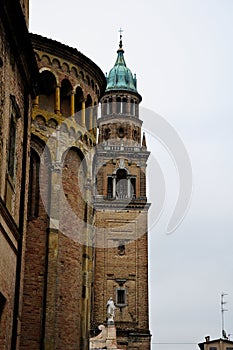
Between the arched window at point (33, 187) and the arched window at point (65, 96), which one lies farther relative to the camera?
the arched window at point (65, 96)

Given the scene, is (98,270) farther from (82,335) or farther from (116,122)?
(82,335)

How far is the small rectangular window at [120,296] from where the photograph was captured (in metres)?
52.8

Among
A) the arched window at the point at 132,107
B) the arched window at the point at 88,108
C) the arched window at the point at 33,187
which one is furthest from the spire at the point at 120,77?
the arched window at the point at 33,187

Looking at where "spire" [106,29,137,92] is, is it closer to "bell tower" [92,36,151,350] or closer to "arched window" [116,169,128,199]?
"bell tower" [92,36,151,350]

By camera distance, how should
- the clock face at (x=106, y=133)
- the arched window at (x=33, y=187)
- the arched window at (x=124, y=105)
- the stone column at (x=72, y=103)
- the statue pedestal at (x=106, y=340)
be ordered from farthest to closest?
the arched window at (x=124, y=105)
the clock face at (x=106, y=133)
the statue pedestal at (x=106, y=340)
the stone column at (x=72, y=103)
the arched window at (x=33, y=187)

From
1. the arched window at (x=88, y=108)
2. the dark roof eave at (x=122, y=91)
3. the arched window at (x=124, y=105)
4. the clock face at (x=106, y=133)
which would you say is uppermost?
the dark roof eave at (x=122, y=91)

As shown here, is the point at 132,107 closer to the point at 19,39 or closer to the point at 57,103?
the point at 57,103

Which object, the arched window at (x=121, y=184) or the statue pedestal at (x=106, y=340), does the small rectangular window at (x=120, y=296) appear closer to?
the statue pedestal at (x=106, y=340)

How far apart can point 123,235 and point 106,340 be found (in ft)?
35.6

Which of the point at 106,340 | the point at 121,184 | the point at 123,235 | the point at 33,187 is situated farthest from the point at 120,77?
the point at 33,187

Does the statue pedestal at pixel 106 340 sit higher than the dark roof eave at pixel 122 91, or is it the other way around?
the dark roof eave at pixel 122 91

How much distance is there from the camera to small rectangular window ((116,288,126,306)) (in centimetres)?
5275

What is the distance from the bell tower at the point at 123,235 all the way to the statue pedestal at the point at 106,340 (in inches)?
184

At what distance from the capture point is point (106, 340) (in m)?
45.6
